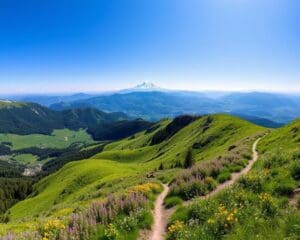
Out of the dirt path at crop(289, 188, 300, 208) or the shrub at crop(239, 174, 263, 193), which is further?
the shrub at crop(239, 174, 263, 193)

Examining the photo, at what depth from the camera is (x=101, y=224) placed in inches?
417

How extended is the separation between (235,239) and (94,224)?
196 inches

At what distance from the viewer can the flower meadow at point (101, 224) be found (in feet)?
32.1

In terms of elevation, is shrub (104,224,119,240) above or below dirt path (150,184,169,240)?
above

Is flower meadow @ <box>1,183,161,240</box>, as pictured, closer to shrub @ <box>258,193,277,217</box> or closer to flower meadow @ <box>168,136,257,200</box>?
flower meadow @ <box>168,136,257,200</box>

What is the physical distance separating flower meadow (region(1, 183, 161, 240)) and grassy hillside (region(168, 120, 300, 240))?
A: 1.46m

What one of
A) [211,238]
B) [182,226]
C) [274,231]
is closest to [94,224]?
[182,226]

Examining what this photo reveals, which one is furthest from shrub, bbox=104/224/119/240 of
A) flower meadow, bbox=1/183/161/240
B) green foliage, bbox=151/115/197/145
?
green foliage, bbox=151/115/197/145

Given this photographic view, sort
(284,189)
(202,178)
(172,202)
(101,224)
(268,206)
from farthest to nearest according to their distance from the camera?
1. (202,178)
2. (172,202)
3. (284,189)
4. (101,224)
5. (268,206)

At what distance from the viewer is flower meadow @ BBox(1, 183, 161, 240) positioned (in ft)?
32.1

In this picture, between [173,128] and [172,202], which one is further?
[173,128]

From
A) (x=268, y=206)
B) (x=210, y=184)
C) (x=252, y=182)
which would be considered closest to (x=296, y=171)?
(x=252, y=182)

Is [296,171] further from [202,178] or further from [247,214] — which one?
[247,214]

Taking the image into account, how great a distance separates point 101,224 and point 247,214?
5.17 m
